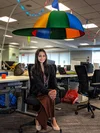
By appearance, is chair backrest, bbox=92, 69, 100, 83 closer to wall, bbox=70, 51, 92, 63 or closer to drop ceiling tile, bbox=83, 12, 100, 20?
drop ceiling tile, bbox=83, 12, 100, 20

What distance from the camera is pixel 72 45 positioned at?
12.6 meters

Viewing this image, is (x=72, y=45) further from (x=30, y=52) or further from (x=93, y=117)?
(x=93, y=117)

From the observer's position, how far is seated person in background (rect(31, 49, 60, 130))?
2262mm

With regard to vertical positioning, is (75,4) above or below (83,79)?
above

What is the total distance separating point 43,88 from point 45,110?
0.29 m

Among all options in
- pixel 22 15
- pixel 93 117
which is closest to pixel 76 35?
pixel 93 117

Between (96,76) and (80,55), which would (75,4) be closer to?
(96,76)

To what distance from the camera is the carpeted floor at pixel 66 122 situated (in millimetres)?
2588

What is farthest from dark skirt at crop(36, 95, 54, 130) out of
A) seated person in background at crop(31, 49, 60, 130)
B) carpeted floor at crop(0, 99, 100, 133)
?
carpeted floor at crop(0, 99, 100, 133)

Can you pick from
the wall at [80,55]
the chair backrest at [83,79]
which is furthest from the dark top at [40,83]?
the wall at [80,55]

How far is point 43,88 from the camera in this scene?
7.57 feet

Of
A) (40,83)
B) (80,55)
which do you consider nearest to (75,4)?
(40,83)

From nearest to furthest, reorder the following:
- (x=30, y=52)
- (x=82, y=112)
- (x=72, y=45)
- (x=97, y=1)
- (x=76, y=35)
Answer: (x=76, y=35) → (x=82, y=112) → (x=97, y=1) → (x=72, y=45) → (x=30, y=52)

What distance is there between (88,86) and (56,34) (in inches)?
50.5
